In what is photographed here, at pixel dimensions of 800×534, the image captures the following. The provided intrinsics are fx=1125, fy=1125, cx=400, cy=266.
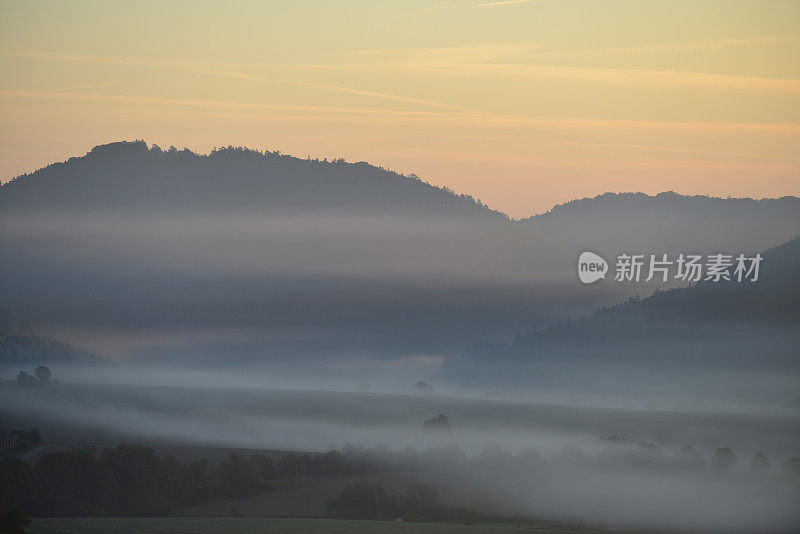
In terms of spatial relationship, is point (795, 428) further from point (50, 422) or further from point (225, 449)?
point (50, 422)

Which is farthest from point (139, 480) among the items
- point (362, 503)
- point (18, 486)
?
point (362, 503)

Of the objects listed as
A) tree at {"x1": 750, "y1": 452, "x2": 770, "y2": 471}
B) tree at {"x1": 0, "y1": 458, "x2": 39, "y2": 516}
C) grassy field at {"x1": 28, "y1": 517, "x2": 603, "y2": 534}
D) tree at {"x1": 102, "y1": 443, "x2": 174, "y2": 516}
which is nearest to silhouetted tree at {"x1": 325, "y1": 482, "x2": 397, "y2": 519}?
grassy field at {"x1": 28, "y1": 517, "x2": 603, "y2": 534}

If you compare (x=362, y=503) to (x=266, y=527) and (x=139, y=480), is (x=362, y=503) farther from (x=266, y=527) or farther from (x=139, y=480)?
(x=139, y=480)

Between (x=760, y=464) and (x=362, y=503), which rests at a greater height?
(x=760, y=464)

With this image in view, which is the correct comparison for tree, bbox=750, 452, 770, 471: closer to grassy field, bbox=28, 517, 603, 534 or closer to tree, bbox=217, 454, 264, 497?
grassy field, bbox=28, 517, 603, 534

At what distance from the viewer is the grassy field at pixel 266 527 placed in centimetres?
7100

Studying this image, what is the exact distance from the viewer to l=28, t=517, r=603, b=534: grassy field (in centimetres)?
7100

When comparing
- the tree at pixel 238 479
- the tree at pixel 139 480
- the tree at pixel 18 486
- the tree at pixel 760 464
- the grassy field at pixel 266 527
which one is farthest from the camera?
the tree at pixel 760 464

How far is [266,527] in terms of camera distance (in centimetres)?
7831

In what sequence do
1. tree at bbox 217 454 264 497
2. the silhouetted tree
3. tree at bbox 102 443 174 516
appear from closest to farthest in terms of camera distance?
tree at bbox 102 443 174 516 < the silhouetted tree < tree at bbox 217 454 264 497

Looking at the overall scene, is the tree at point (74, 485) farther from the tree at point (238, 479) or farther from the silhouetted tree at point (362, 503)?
the silhouetted tree at point (362, 503)

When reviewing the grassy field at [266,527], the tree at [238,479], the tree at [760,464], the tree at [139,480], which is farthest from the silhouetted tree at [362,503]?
the tree at [760,464]

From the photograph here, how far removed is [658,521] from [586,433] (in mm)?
102240

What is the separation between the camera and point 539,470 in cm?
11606
